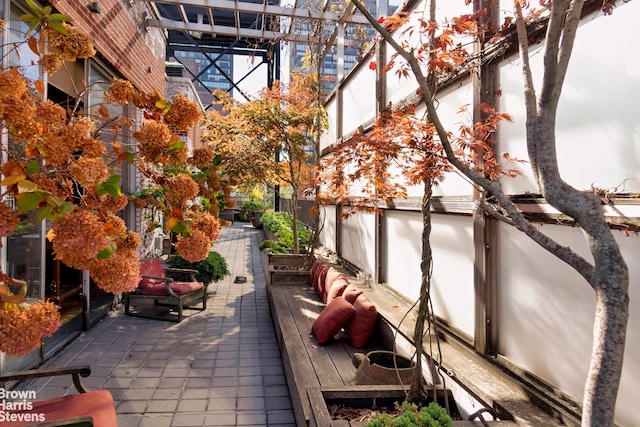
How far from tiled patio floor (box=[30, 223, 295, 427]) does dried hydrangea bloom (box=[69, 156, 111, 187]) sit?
239cm

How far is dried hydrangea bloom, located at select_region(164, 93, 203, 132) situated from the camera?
1375mm

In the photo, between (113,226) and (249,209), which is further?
(249,209)

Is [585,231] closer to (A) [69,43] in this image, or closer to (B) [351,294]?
(A) [69,43]

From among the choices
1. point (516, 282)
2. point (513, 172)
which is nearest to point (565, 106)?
point (513, 172)

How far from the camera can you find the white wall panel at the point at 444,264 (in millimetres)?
3023

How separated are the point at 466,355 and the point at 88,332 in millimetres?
4219

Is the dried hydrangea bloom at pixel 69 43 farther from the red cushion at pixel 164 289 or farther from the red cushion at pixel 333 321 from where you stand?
the red cushion at pixel 164 289

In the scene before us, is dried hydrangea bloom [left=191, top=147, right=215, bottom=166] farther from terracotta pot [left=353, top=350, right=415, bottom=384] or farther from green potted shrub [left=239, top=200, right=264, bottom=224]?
green potted shrub [left=239, top=200, right=264, bottom=224]

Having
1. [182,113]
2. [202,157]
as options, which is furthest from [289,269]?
[182,113]

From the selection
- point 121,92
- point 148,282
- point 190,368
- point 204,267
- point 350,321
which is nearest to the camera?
point 121,92

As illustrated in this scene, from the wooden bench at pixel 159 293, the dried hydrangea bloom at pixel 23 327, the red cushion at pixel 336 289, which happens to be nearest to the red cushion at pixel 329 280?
the red cushion at pixel 336 289

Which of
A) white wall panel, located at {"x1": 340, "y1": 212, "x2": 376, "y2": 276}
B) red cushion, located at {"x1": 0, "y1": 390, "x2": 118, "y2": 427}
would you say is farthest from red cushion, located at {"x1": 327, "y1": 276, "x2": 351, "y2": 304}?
red cushion, located at {"x1": 0, "y1": 390, "x2": 118, "y2": 427}

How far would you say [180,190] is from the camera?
4.56ft

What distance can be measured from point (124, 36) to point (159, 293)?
3.76 m
